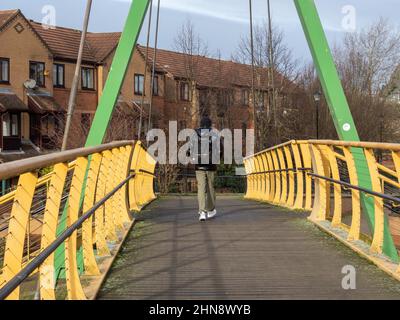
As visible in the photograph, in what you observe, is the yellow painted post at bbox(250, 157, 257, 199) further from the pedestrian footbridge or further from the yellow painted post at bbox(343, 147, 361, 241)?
the yellow painted post at bbox(343, 147, 361, 241)

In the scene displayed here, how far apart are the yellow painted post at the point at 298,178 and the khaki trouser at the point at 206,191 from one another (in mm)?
1538

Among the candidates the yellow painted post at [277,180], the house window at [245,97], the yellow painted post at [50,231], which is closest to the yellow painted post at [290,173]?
the yellow painted post at [277,180]

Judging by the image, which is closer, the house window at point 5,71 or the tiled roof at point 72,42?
the house window at point 5,71

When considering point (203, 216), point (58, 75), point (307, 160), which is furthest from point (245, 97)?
point (203, 216)

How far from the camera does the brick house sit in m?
32.1

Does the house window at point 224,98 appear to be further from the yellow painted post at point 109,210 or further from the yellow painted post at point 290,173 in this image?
the yellow painted post at point 109,210

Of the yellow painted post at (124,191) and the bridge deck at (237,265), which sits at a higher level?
the yellow painted post at (124,191)

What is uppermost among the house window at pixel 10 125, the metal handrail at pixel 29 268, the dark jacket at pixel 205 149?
the house window at pixel 10 125

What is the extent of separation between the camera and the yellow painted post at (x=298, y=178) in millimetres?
9625

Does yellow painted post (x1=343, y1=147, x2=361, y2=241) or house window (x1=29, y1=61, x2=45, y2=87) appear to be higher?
house window (x1=29, y1=61, x2=45, y2=87)

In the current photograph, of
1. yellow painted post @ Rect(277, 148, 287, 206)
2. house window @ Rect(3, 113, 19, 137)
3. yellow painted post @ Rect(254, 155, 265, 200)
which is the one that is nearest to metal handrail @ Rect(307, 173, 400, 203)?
yellow painted post @ Rect(277, 148, 287, 206)

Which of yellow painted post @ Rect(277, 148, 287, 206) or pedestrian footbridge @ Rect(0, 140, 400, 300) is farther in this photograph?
yellow painted post @ Rect(277, 148, 287, 206)

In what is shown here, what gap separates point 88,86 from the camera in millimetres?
36375
